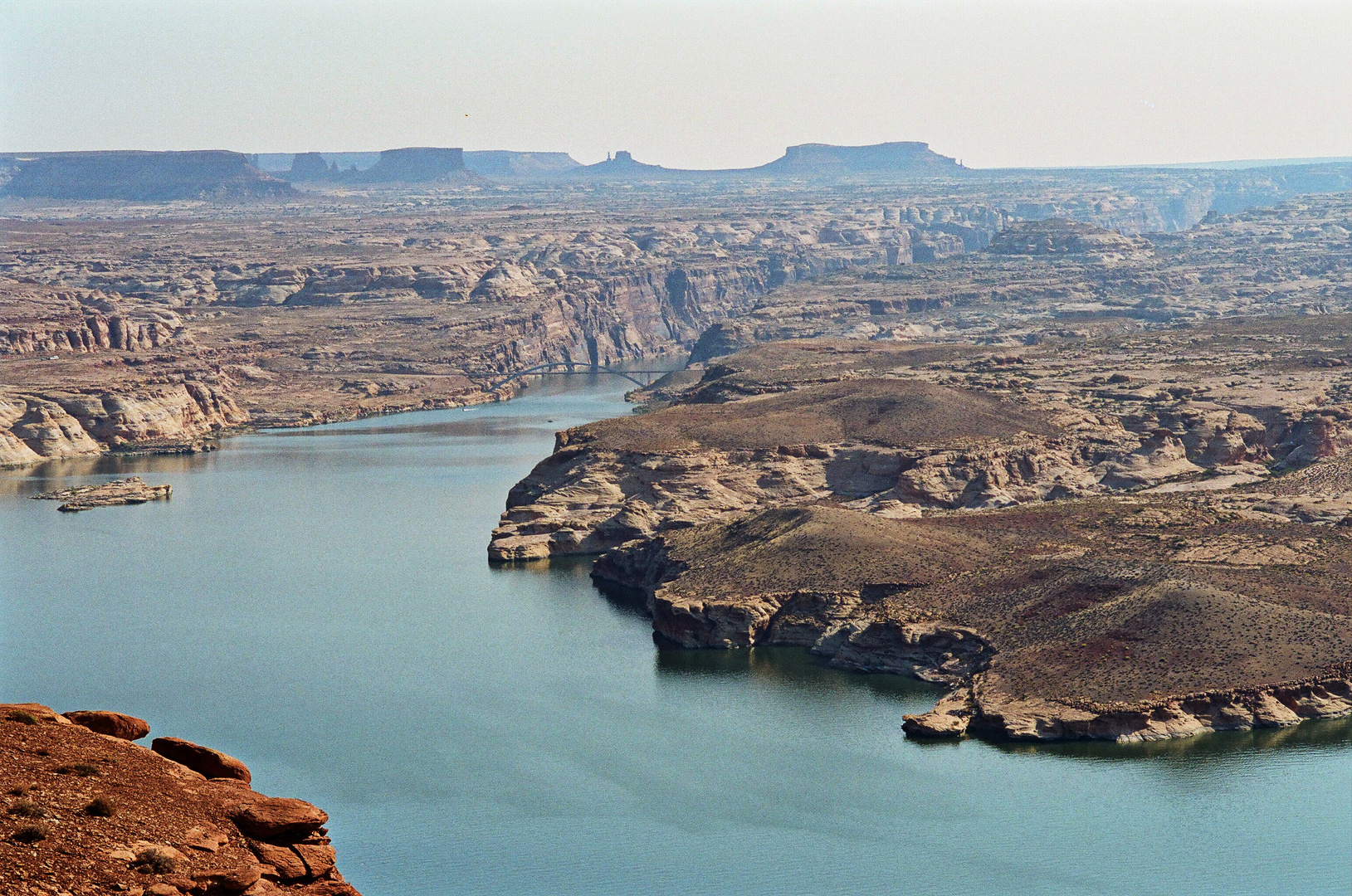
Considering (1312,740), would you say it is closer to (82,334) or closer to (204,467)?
(204,467)

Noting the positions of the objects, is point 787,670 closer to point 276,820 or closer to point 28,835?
point 276,820

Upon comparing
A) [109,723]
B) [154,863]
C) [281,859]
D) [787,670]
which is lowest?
[787,670]

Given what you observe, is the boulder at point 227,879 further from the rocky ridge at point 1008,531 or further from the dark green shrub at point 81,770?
the rocky ridge at point 1008,531

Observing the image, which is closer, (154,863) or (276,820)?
(154,863)

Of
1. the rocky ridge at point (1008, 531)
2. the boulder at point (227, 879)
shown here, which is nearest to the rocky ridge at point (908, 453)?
the rocky ridge at point (1008, 531)

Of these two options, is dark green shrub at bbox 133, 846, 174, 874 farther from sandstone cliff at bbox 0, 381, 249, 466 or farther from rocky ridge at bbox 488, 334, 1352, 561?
sandstone cliff at bbox 0, 381, 249, 466

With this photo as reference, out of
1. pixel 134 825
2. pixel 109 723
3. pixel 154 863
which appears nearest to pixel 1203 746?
pixel 109 723

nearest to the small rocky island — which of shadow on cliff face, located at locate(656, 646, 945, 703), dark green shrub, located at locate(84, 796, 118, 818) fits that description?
shadow on cliff face, located at locate(656, 646, 945, 703)
